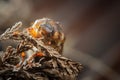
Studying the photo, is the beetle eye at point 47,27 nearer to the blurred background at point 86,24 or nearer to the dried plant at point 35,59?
the dried plant at point 35,59

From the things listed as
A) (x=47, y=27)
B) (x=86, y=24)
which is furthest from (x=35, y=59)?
(x=86, y=24)

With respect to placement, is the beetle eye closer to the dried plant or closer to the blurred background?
the dried plant

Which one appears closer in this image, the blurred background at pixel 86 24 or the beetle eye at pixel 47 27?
the beetle eye at pixel 47 27

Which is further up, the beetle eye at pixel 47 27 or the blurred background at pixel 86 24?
the blurred background at pixel 86 24

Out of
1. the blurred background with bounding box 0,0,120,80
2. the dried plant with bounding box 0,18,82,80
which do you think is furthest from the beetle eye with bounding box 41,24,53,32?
the blurred background with bounding box 0,0,120,80

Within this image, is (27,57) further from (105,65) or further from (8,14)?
(105,65)

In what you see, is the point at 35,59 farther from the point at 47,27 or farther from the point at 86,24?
the point at 86,24

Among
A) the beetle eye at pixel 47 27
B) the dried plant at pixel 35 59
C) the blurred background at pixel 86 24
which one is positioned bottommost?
the dried plant at pixel 35 59

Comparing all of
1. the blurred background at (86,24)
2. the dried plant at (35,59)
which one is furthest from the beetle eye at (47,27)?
the blurred background at (86,24)
